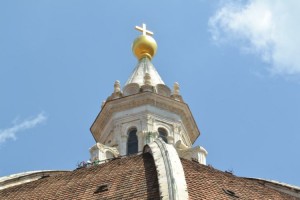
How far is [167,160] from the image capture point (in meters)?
24.3

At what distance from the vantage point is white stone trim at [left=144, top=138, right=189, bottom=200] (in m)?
22.5

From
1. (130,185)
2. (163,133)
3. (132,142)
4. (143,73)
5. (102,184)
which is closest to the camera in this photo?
(130,185)

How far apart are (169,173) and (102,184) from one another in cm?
240

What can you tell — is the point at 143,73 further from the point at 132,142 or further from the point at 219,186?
the point at 219,186

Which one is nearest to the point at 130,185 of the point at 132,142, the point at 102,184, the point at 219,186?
the point at 102,184

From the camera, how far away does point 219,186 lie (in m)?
25.2

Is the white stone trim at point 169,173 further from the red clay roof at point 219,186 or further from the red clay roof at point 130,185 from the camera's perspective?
the red clay roof at point 219,186

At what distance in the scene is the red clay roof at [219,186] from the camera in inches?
954

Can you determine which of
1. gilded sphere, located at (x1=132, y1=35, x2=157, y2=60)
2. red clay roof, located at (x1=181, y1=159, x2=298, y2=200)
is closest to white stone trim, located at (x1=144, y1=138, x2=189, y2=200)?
red clay roof, located at (x1=181, y1=159, x2=298, y2=200)

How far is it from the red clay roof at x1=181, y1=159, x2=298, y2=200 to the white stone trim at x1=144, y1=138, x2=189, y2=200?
543 mm

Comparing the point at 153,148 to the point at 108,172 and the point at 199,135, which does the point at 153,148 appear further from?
the point at 199,135

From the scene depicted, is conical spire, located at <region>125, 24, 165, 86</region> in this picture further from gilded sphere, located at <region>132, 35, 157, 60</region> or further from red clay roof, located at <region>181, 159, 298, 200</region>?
red clay roof, located at <region>181, 159, 298, 200</region>

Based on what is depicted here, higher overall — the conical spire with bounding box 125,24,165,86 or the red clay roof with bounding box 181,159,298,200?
the conical spire with bounding box 125,24,165,86

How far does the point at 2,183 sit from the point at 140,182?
18.7 feet
